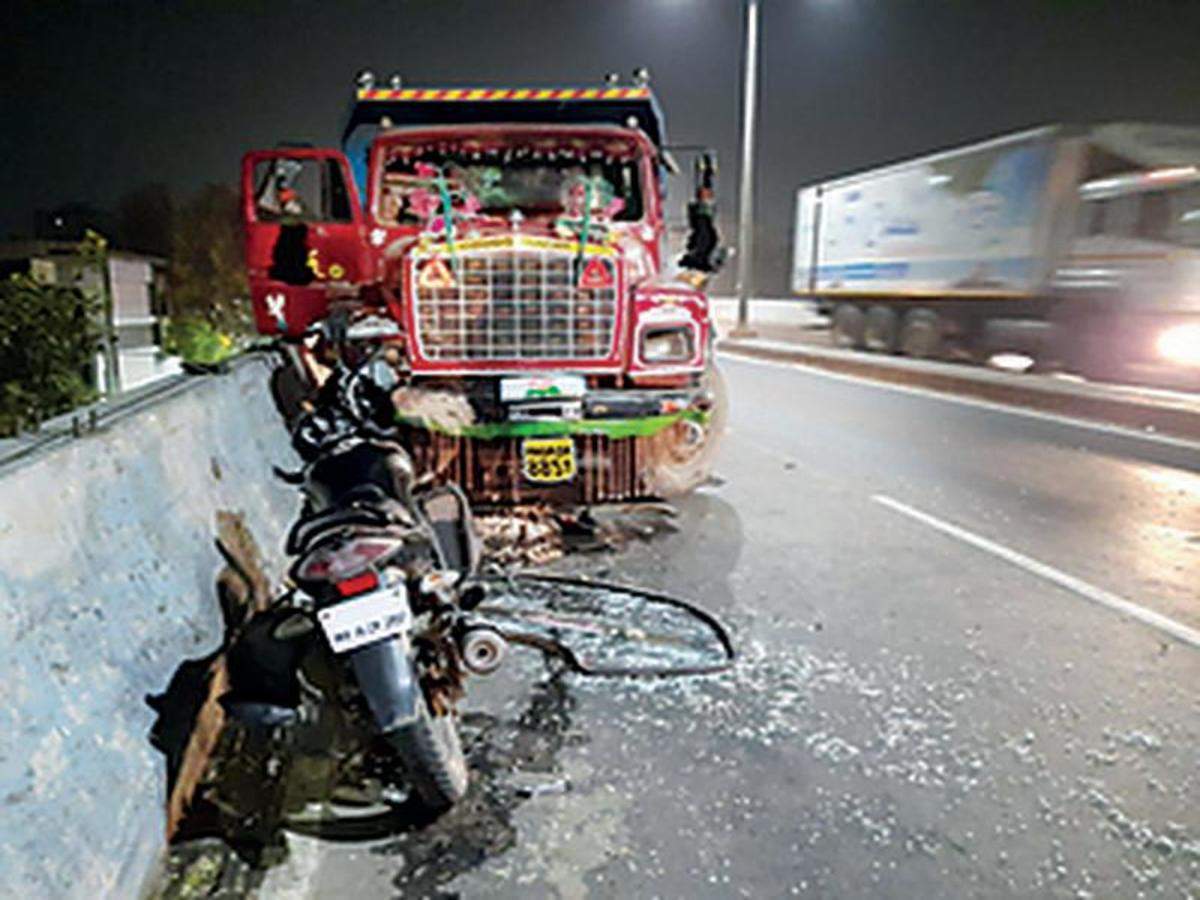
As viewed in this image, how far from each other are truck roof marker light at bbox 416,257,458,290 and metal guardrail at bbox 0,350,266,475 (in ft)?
5.41

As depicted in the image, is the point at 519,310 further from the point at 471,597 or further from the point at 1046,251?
the point at 1046,251

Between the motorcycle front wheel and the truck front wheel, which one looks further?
the truck front wheel

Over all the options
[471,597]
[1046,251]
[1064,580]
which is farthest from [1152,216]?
[471,597]

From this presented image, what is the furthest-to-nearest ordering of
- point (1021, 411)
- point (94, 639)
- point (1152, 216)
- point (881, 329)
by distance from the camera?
point (881, 329)
point (1152, 216)
point (1021, 411)
point (94, 639)

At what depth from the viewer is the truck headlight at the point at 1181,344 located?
43.5 ft

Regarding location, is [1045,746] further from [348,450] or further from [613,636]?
[348,450]

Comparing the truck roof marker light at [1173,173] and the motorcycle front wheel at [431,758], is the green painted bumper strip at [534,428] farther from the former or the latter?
the truck roof marker light at [1173,173]

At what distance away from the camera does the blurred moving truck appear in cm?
1362

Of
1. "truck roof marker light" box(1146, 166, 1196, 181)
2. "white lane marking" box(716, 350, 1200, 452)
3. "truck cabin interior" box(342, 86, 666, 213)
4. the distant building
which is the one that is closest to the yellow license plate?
the distant building

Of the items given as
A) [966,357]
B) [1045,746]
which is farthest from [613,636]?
[966,357]

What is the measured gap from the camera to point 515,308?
5.10 meters

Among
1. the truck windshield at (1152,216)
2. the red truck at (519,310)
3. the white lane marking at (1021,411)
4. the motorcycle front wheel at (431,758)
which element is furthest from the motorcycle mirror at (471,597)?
the truck windshield at (1152,216)

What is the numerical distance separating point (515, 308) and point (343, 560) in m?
2.91

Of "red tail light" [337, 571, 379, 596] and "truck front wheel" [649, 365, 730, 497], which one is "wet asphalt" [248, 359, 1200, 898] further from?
"red tail light" [337, 571, 379, 596]
